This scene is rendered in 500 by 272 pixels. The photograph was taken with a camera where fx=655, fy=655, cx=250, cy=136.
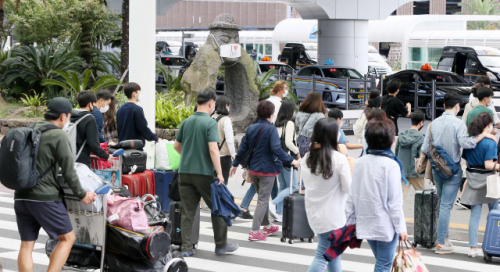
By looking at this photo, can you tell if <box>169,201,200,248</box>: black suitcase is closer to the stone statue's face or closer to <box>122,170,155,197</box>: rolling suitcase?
<box>122,170,155,197</box>: rolling suitcase

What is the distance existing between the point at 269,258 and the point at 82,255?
2.40m

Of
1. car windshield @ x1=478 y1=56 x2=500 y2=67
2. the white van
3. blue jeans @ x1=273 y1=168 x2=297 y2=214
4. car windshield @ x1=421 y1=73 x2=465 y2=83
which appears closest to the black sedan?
car windshield @ x1=421 y1=73 x2=465 y2=83

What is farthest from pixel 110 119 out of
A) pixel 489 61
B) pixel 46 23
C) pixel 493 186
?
pixel 489 61

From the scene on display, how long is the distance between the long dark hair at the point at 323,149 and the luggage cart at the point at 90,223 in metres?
1.82

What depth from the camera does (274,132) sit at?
7844 millimetres

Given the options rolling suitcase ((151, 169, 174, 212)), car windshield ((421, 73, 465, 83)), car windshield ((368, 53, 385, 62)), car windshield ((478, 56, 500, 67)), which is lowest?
rolling suitcase ((151, 169, 174, 212))

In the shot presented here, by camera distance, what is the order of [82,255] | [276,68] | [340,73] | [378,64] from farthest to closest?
1. [378,64]
2. [276,68]
3. [340,73]
4. [82,255]

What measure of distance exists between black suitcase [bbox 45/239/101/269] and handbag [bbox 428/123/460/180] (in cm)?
399

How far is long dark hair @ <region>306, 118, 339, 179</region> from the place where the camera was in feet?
18.1

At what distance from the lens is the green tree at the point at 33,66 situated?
19.9 metres

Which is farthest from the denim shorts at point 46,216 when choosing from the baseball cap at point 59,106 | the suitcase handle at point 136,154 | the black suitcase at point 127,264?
the suitcase handle at point 136,154

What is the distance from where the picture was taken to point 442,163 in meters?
7.51

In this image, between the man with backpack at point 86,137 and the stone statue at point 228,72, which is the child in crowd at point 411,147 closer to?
the man with backpack at point 86,137

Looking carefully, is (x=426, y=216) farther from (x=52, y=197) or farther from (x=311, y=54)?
(x=311, y=54)
